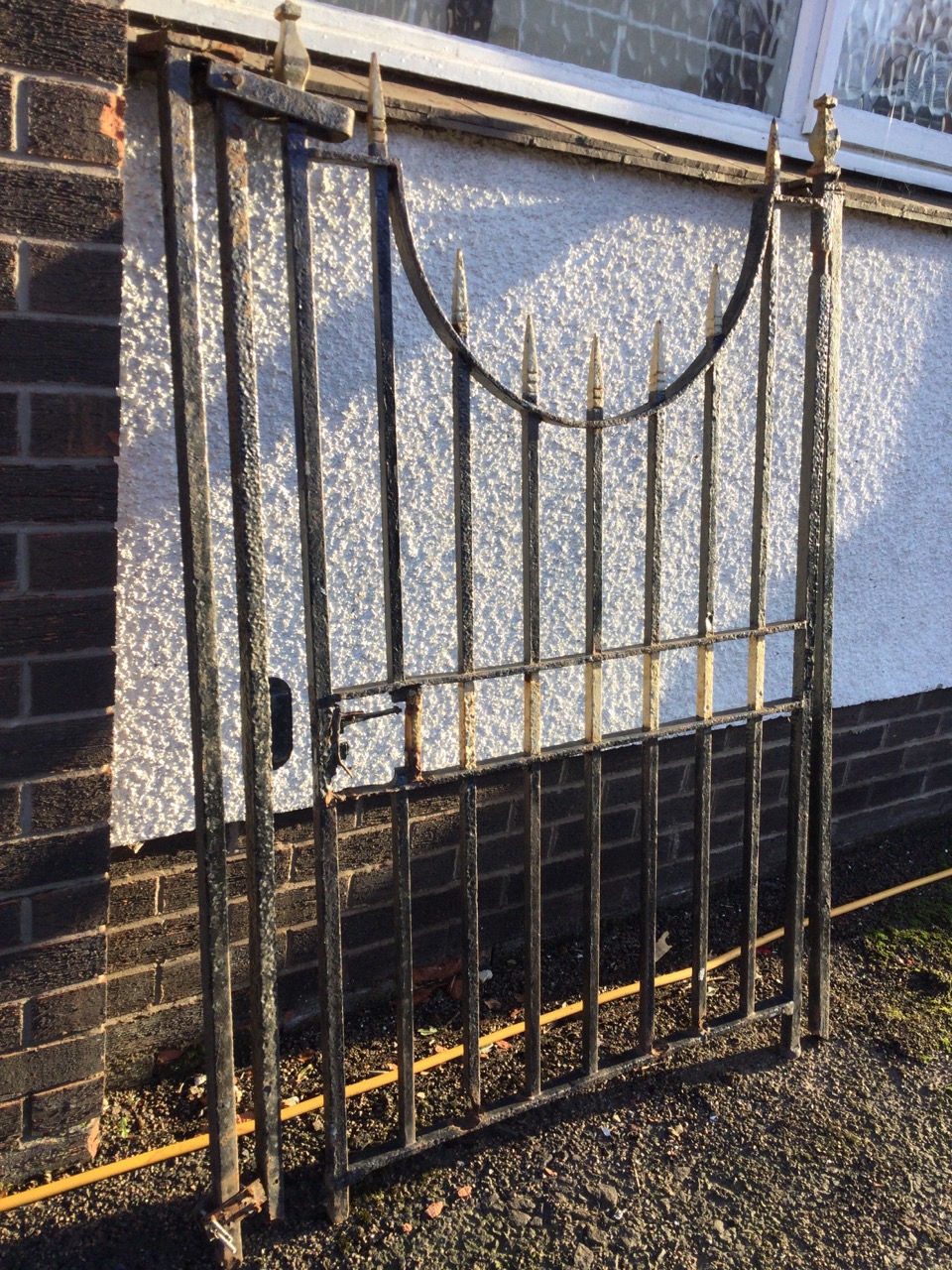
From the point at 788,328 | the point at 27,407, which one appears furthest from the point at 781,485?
the point at 27,407

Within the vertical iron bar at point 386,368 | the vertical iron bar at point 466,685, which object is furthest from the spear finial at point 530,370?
the vertical iron bar at point 386,368

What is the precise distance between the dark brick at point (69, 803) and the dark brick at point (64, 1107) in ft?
1.90

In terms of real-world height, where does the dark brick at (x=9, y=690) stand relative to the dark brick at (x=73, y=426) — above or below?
below

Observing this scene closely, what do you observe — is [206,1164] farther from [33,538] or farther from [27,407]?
[27,407]

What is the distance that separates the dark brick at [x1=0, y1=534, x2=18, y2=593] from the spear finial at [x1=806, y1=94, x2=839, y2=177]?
1.92 meters

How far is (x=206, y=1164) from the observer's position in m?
2.03

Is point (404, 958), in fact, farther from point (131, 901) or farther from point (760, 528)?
point (760, 528)

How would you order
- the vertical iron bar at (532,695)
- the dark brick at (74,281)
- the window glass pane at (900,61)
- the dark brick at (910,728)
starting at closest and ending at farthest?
the dark brick at (74,281) < the vertical iron bar at (532,695) < the window glass pane at (900,61) < the dark brick at (910,728)

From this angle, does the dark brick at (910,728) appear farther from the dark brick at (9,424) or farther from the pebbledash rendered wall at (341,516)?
the dark brick at (9,424)

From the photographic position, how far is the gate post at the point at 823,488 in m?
2.21

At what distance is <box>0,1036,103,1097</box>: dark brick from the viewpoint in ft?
6.26

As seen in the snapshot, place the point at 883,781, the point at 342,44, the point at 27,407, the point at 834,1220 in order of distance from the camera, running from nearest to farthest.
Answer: the point at 27,407 → the point at 834,1220 → the point at 342,44 → the point at 883,781

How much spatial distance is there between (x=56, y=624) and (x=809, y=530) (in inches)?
66.1

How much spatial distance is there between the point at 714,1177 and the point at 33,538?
1907mm
